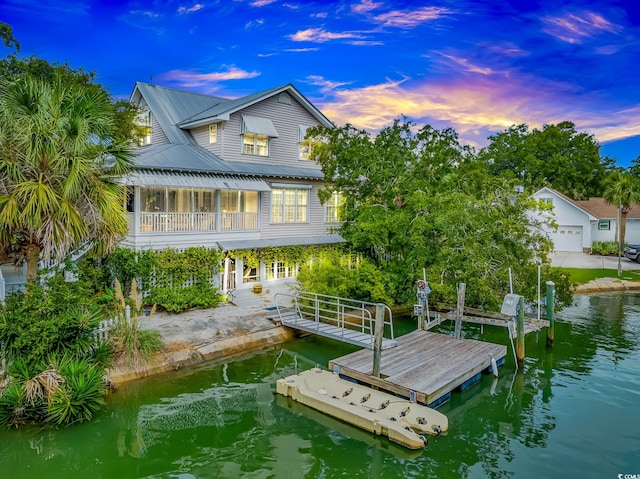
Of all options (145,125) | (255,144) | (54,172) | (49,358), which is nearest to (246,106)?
(255,144)

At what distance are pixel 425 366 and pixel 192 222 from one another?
40.5 feet

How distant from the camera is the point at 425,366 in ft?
42.1

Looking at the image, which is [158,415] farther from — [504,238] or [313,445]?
[504,238]

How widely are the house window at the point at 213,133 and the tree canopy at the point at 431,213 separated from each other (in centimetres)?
507

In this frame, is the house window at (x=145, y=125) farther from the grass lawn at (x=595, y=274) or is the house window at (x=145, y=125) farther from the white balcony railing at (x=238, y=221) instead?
the grass lawn at (x=595, y=274)

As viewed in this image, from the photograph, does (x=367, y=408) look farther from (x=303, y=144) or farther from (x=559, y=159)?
(x=559, y=159)

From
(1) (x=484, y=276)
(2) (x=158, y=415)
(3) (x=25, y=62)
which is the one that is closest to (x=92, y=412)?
(2) (x=158, y=415)

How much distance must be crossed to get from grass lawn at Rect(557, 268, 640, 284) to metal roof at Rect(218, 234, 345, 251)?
16186 millimetres

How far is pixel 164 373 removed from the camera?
13.0 metres

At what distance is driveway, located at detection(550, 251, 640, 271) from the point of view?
3281 cm

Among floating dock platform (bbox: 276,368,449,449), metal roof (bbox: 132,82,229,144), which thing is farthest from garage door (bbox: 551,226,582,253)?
floating dock platform (bbox: 276,368,449,449)

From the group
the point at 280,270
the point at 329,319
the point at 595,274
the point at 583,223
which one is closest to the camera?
the point at 329,319

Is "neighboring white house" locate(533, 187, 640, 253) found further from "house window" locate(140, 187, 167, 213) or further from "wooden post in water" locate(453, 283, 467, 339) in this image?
"house window" locate(140, 187, 167, 213)

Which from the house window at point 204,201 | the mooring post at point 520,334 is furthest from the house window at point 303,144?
the mooring post at point 520,334
